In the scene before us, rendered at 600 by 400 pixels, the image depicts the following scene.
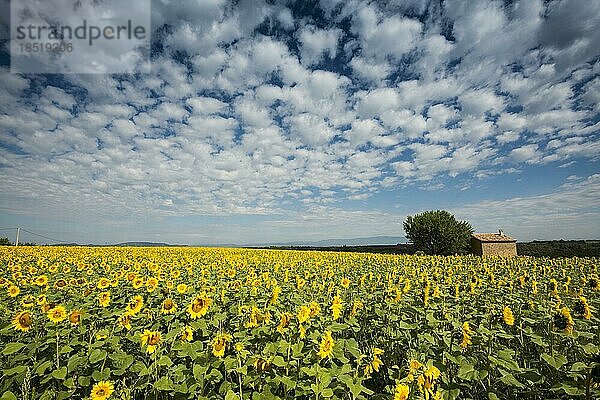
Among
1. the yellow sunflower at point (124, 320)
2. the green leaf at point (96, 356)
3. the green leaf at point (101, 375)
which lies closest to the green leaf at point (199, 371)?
the green leaf at point (101, 375)

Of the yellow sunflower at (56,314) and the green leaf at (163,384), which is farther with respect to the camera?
the yellow sunflower at (56,314)

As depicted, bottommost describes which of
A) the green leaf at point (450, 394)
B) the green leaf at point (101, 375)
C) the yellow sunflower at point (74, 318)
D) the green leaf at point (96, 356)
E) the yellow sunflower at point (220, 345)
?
the green leaf at point (450, 394)

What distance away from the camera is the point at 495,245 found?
36094 mm

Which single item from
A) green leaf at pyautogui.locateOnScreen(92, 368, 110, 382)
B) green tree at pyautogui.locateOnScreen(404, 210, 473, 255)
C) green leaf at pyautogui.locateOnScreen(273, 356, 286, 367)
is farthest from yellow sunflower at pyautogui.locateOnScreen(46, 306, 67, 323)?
green tree at pyautogui.locateOnScreen(404, 210, 473, 255)

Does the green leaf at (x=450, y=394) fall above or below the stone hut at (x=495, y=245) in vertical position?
above

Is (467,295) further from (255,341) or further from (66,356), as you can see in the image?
(66,356)

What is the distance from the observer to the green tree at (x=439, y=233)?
118 ft

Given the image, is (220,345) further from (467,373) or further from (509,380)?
(509,380)

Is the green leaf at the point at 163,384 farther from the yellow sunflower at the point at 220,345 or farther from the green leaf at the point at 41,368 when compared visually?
the green leaf at the point at 41,368

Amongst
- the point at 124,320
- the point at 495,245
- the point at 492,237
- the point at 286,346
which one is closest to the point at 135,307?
the point at 124,320

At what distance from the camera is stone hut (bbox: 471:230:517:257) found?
35312mm

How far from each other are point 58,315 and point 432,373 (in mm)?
3292

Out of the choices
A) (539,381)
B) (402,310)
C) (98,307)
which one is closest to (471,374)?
(539,381)

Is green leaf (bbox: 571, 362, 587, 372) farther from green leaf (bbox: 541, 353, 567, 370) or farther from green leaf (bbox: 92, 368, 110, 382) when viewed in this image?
green leaf (bbox: 92, 368, 110, 382)
